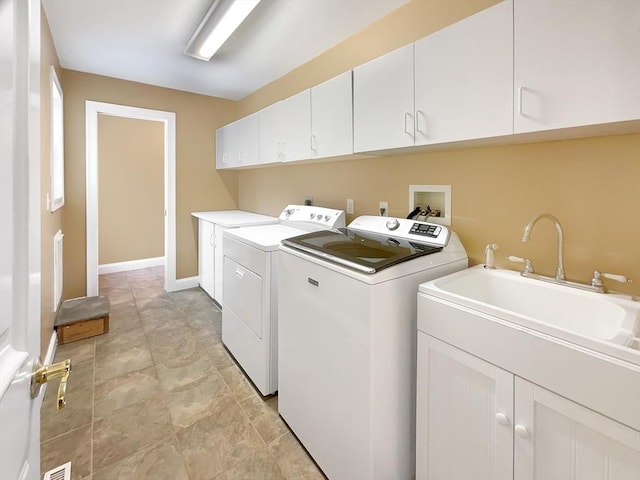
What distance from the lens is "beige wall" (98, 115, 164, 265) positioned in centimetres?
483

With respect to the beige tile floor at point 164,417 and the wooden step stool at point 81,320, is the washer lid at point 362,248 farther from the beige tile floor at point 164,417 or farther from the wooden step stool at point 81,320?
the wooden step stool at point 81,320

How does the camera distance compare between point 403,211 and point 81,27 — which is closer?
point 403,211

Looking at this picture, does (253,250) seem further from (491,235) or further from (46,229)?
(46,229)

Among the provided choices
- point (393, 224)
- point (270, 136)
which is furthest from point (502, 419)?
point (270, 136)

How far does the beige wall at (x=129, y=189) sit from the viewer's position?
15.8 feet

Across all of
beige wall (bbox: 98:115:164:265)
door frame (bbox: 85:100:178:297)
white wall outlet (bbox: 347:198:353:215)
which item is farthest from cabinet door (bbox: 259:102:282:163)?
beige wall (bbox: 98:115:164:265)

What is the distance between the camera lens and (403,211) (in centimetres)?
207

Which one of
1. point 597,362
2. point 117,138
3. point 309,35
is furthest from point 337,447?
point 117,138

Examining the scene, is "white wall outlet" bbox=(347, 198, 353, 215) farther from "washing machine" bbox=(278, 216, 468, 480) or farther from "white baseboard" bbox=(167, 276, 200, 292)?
"white baseboard" bbox=(167, 276, 200, 292)

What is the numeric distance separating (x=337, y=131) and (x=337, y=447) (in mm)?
1720

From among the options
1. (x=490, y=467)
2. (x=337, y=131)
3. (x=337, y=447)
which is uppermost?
(x=337, y=131)

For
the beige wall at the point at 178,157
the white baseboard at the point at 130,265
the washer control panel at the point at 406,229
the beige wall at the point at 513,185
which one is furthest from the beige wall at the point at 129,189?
the washer control panel at the point at 406,229

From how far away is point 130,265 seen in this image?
5.11 metres

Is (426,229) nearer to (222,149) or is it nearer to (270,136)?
(270,136)
